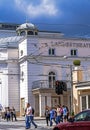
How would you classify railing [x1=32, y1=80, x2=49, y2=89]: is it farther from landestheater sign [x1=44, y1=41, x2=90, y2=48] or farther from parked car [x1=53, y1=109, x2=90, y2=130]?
parked car [x1=53, y1=109, x2=90, y2=130]

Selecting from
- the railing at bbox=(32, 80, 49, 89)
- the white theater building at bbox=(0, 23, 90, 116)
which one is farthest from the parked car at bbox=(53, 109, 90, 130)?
the railing at bbox=(32, 80, 49, 89)

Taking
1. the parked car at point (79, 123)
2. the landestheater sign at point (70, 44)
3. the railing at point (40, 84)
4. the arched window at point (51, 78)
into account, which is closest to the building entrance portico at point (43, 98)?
the railing at point (40, 84)

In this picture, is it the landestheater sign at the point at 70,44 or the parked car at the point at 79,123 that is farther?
the landestheater sign at the point at 70,44

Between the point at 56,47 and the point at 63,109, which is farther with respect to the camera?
the point at 56,47

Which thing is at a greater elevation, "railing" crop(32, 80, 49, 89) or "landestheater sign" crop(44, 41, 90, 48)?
"landestheater sign" crop(44, 41, 90, 48)

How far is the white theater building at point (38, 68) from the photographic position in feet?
204

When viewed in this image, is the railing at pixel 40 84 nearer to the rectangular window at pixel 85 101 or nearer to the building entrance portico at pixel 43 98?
the building entrance portico at pixel 43 98

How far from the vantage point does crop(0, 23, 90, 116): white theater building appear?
204ft

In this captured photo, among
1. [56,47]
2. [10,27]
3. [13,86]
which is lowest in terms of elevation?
[13,86]

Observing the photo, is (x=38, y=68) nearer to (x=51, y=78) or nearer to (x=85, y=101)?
(x=51, y=78)

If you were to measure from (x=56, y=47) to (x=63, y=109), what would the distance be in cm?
2642

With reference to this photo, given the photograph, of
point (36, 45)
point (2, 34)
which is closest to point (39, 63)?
point (36, 45)

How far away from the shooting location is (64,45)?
64.5 metres

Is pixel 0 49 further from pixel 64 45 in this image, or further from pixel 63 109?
pixel 63 109
